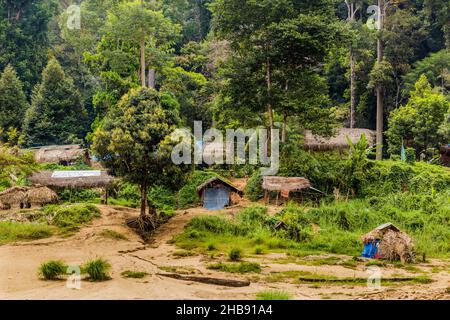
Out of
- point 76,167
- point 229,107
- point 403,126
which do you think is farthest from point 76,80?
point 403,126

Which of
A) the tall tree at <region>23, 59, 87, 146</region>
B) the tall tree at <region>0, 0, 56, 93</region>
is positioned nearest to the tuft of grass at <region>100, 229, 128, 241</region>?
the tall tree at <region>23, 59, 87, 146</region>

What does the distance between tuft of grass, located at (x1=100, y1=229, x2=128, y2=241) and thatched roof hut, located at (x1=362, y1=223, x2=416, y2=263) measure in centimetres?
853

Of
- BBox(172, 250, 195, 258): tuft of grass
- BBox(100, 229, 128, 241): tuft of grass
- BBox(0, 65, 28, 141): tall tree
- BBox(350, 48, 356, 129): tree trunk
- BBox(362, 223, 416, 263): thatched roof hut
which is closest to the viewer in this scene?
BBox(362, 223, 416, 263): thatched roof hut

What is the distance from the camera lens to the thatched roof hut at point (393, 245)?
1706cm

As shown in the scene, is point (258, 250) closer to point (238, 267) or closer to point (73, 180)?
point (238, 267)

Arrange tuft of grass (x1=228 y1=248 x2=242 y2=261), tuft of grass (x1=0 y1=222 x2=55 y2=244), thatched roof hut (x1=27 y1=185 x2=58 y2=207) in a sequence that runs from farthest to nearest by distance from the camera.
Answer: thatched roof hut (x1=27 y1=185 x2=58 y2=207) < tuft of grass (x1=0 y1=222 x2=55 y2=244) < tuft of grass (x1=228 y1=248 x2=242 y2=261)

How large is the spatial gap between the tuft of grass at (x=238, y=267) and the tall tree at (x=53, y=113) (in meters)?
22.5

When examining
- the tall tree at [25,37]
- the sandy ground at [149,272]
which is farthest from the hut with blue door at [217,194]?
the tall tree at [25,37]

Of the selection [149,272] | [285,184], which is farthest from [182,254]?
[285,184]

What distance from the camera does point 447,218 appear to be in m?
21.5

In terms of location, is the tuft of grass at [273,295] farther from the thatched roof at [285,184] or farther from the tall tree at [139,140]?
the thatched roof at [285,184]

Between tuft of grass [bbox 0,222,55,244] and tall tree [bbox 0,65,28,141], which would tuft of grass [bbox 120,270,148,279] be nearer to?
tuft of grass [bbox 0,222,55,244]

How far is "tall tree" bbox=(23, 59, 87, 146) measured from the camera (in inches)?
1410
